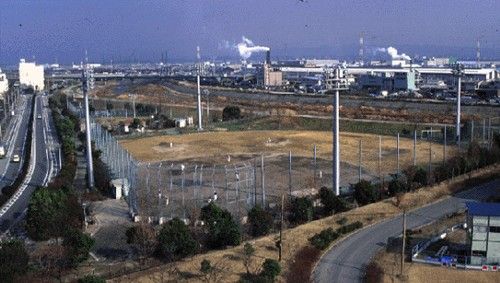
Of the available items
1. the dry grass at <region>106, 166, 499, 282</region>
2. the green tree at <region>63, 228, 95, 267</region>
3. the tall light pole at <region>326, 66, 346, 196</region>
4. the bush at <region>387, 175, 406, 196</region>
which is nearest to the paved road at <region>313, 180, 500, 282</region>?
the dry grass at <region>106, 166, 499, 282</region>

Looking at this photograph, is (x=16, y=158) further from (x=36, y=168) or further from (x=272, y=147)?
(x=272, y=147)

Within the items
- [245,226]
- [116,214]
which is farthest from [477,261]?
[116,214]

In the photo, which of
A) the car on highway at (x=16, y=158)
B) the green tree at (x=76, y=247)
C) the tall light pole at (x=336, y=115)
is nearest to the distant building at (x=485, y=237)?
the tall light pole at (x=336, y=115)

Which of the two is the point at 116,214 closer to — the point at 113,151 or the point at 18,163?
the point at 113,151

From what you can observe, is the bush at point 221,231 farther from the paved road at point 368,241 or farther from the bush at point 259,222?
the paved road at point 368,241

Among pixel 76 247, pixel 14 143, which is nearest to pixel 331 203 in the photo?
pixel 76 247

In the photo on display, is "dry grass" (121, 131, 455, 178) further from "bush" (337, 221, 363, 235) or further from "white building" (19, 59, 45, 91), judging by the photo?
"white building" (19, 59, 45, 91)
